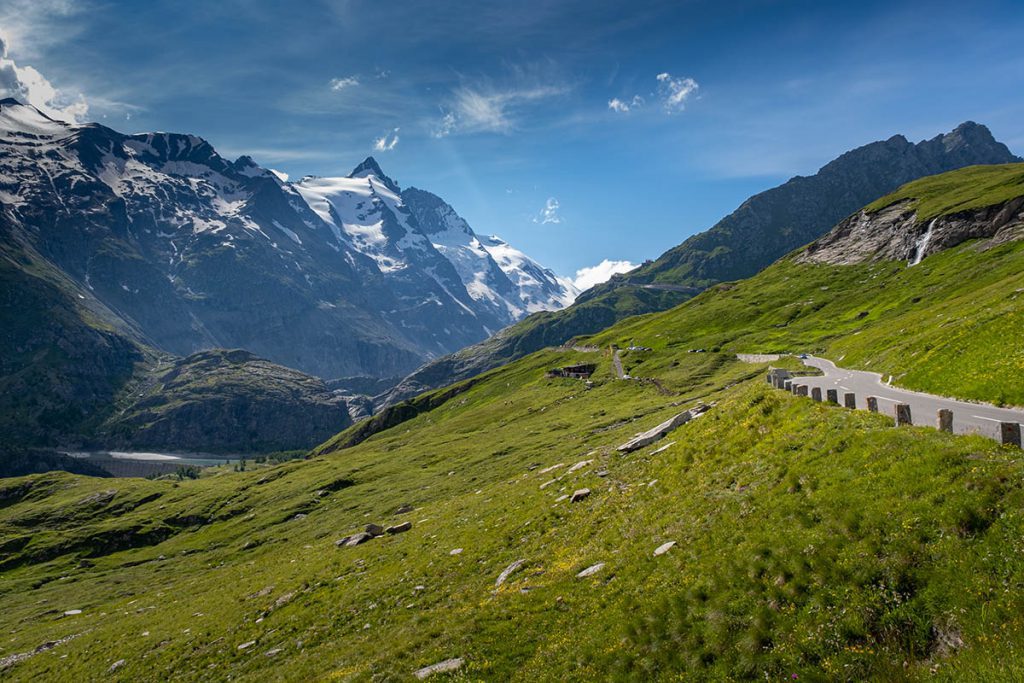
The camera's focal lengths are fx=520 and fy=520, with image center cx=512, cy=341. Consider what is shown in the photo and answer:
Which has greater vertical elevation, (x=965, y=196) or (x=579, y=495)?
(x=965, y=196)

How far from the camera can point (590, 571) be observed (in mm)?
21109

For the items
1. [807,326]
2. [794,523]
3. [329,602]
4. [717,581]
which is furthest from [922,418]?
[807,326]

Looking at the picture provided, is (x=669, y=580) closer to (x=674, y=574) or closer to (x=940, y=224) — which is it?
(x=674, y=574)

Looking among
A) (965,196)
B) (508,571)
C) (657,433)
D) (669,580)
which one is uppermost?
(965,196)

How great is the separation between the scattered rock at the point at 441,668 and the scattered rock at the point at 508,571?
5.72 meters

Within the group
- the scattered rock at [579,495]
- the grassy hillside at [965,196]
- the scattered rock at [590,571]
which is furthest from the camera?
the grassy hillside at [965,196]

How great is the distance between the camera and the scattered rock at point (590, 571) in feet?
68.6

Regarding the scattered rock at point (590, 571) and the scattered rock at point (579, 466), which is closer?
the scattered rock at point (590, 571)

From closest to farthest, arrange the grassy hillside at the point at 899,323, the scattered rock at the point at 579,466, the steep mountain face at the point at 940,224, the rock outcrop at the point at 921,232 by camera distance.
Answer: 1. the grassy hillside at the point at 899,323
2. the scattered rock at the point at 579,466
3. the rock outcrop at the point at 921,232
4. the steep mountain face at the point at 940,224

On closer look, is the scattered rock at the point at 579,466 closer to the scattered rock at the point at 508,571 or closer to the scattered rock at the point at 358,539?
the scattered rock at the point at 508,571

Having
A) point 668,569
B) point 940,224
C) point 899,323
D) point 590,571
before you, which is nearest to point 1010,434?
point 668,569

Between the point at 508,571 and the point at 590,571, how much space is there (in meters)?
5.58

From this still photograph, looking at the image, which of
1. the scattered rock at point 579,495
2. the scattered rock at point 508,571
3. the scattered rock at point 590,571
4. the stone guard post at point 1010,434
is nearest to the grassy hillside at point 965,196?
the scattered rock at point 579,495

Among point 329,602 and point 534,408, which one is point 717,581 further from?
point 534,408
